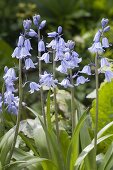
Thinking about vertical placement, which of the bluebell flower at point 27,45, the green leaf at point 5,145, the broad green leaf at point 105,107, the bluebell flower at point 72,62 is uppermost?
the bluebell flower at point 27,45

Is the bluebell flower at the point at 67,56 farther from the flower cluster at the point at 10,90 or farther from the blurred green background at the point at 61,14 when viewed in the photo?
the blurred green background at the point at 61,14

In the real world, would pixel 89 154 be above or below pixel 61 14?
below

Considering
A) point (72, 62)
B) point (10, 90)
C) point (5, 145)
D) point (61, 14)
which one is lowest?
point (5, 145)

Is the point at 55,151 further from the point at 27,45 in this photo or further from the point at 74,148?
the point at 27,45

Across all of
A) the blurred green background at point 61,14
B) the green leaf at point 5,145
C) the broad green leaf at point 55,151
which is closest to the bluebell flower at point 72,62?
the broad green leaf at point 55,151

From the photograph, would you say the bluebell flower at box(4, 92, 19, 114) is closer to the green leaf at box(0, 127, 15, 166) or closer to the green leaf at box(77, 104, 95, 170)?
the green leaf at box(0, 127, 15, 166)

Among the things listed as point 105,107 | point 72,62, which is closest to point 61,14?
point 105,107

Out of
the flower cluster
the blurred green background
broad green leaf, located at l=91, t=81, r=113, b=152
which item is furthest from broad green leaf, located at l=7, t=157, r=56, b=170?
the blurred green background

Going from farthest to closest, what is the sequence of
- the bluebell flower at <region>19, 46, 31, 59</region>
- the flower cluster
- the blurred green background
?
the blurred green background → the flower cluster → the bluebell flower at <region>19, 46, 31, 59</region>

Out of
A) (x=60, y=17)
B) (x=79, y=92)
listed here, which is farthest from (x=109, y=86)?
(x=60, y=17)

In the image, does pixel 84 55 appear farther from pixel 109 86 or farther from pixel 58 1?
pixel 109 86
